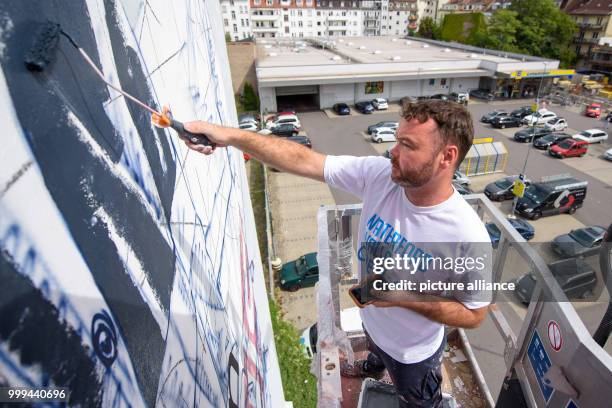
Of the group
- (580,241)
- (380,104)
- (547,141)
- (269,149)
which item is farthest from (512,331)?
(380,104)

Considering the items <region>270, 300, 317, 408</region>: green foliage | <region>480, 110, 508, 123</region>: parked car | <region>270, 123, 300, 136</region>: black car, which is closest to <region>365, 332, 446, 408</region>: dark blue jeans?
<region>270, 300, 317, 408</region>: green foliage

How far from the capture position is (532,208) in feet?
42.8

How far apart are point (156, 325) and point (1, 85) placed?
68 centimetres

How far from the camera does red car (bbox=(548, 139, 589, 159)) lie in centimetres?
1822

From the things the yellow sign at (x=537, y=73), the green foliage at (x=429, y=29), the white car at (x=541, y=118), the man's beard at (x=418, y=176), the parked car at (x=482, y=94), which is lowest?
the white car at (x=541, y=118)

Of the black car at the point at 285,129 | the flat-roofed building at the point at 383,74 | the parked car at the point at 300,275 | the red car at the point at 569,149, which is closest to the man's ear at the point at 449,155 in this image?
the parked car at the point at 300,275

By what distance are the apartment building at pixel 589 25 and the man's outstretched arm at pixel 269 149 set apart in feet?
149

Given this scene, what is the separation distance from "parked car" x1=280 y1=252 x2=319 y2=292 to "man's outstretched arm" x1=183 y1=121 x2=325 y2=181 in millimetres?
8279

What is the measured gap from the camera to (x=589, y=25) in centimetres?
3594

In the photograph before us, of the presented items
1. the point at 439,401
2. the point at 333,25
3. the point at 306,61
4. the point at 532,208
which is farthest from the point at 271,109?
the point at 333,25

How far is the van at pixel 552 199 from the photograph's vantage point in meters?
13.0

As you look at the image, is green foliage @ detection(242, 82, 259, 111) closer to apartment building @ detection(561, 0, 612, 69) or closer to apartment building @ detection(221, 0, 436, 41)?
apartment building @ detection(221, 0, 436, 41)

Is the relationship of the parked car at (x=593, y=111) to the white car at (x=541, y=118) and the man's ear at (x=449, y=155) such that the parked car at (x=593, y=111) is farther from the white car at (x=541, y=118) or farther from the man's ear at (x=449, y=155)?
the man's ear at (x=449, y=155)

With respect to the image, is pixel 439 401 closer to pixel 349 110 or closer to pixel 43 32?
pixel 43 32
